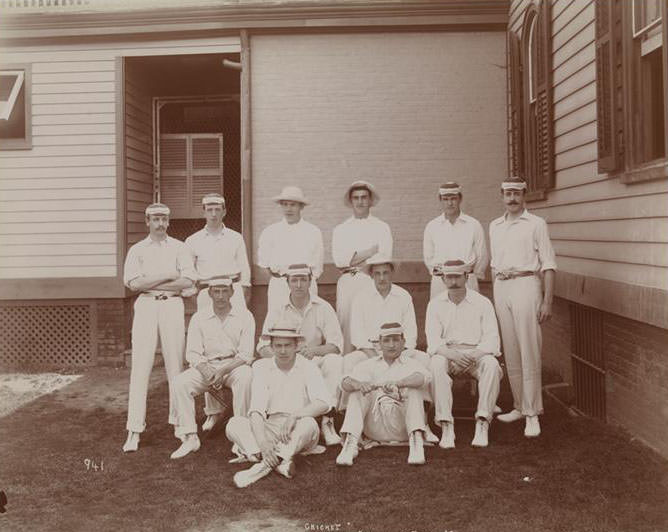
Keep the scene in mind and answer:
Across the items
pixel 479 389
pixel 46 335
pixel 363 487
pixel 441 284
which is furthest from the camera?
pixel 46 335

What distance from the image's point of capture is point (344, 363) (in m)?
6.36

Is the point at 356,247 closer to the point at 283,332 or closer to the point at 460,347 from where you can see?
the point at 460,347

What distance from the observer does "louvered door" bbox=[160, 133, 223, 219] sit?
11.8 m

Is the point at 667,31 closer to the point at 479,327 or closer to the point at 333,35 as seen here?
the point at 479,327

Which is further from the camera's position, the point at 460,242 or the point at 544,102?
the point at 544,102

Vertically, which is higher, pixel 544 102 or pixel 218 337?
pixel 544 102

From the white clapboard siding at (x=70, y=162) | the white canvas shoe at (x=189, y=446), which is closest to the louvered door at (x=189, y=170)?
the white clapboard siding at (x=70, y=162)

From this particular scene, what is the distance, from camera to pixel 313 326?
21.6 feet

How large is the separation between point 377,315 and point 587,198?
2209 mm

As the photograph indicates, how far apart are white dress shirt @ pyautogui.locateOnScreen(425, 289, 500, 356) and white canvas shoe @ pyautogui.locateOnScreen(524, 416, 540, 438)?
651mm

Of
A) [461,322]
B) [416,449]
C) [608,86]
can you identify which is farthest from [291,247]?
[608,86]

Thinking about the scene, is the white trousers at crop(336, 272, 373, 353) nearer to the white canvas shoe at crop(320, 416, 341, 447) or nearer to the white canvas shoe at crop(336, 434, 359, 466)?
the white canvas shoe at crop(320, 416, 341, 447)

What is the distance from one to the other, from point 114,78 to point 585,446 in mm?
7745

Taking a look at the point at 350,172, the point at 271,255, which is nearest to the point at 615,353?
the point at 271,255
